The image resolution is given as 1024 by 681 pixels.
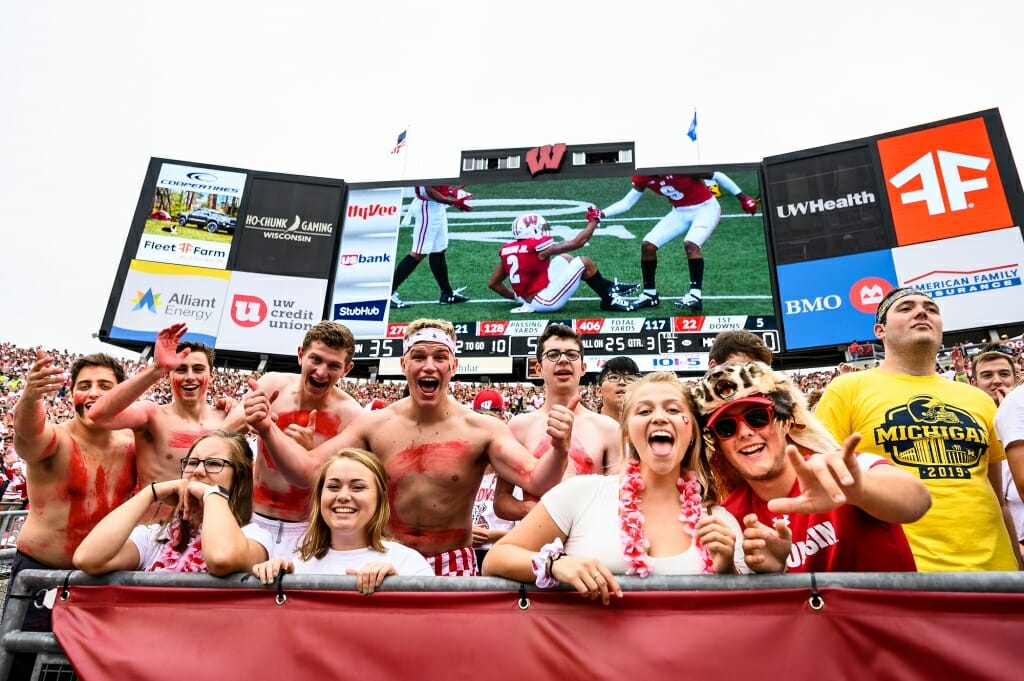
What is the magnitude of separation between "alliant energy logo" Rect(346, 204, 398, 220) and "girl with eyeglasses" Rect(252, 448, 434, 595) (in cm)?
1963

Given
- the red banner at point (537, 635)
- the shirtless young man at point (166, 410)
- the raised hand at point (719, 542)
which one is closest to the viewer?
the red banner at point (537, 635)

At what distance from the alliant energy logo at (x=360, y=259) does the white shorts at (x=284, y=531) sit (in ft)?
56.2

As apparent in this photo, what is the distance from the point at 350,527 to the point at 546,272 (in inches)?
691

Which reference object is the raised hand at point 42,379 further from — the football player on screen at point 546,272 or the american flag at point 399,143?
the american flag at point 399,143

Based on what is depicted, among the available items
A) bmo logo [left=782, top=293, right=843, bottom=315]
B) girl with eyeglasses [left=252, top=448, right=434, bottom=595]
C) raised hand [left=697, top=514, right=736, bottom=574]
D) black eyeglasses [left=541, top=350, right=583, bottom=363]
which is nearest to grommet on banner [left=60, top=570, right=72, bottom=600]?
girl with eyeglasses [left=252, top=448, right=434, bottom=595]

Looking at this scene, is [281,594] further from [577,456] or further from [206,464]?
[577,456]

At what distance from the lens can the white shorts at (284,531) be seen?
3.67 m

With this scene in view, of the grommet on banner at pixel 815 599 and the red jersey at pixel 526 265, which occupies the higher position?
the red jersey at pixel 526 265

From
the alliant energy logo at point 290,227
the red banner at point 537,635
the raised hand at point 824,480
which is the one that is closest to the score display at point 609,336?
the alliant energy logo at point 290,227

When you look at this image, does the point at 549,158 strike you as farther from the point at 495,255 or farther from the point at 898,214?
the point at 898,214

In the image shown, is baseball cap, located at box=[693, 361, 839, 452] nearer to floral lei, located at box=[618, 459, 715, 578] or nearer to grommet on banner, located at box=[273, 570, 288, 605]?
floral lei, located at box=[618, 459, 715, 578]

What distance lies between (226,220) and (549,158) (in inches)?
448

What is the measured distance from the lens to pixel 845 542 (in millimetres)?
2016

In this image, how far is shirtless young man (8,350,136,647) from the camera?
3.25 meters
